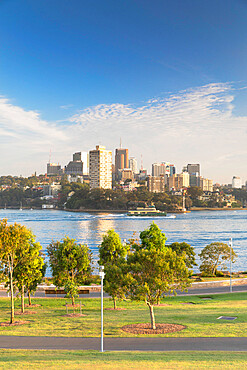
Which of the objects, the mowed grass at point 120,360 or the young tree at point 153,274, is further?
the young tree at point 153,274

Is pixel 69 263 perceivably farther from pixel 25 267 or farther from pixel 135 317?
pixel 135 317

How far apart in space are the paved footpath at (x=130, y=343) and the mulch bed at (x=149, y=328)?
3.94 ft

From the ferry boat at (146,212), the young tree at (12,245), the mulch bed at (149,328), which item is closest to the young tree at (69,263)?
the young tree at (12,245)

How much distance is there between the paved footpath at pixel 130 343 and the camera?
55.7 feet

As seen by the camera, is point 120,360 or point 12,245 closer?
point 120,360

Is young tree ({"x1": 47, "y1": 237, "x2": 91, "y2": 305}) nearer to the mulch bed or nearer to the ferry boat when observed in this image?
the mulch bed

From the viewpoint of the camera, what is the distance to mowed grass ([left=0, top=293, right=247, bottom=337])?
20031 mm

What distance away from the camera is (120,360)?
575 inches

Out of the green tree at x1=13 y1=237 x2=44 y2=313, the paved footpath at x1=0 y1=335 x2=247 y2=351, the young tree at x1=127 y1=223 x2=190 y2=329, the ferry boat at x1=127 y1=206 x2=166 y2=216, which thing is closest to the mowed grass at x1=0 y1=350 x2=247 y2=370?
the paved footpath at x1=0 y1=335 x2=247 y2=351

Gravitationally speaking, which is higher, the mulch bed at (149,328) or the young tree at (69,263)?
the young tree at (69,263)

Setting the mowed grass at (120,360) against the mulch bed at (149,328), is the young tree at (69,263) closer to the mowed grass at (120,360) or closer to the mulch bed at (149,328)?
the mulch bed at (149,328)

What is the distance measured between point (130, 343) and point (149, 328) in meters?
2.86

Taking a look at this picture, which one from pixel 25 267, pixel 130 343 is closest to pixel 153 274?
pixel 130 343

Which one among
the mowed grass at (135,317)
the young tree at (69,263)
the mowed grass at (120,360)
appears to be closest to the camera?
the mowed grass at (120,360)
